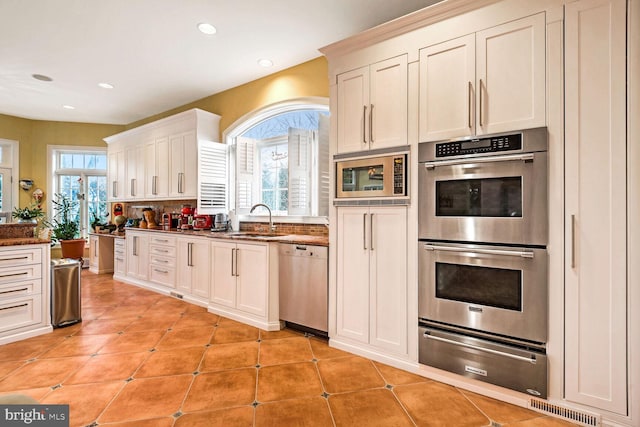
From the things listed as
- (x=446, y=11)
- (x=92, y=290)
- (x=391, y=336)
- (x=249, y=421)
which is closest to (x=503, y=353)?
(x=391, y=336)

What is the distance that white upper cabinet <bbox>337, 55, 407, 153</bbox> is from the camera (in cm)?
241

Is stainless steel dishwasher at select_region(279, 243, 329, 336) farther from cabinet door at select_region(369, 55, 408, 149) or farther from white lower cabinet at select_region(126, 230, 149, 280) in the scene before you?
white lower cabinet at select_region(126, 230, 149, 280)

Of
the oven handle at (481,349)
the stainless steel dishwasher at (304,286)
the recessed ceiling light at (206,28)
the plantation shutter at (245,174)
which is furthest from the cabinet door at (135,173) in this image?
the oven handle at (481,349)

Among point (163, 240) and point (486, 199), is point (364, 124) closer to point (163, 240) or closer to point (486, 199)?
point (486, 199)

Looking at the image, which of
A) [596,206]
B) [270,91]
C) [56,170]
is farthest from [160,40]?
[56,170]

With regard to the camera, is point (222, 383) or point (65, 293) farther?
point (65, 293)

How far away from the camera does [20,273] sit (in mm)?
2984

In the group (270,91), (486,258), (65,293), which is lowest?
(65,293)

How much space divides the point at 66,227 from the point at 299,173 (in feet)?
16.8

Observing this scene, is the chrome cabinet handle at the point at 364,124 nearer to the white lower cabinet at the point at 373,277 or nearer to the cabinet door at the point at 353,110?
the cabinet door at the point at 353,110

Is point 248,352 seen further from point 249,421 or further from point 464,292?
point 464,292

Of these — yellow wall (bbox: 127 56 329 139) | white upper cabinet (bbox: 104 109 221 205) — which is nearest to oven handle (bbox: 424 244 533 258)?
yellow wall (bbox: 127 56 329 139)

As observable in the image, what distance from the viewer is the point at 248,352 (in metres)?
2.71

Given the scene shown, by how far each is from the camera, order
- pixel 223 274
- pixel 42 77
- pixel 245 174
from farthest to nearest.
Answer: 1. pixel 245 174
2. pixel 42 77
3. pixel 223 274
